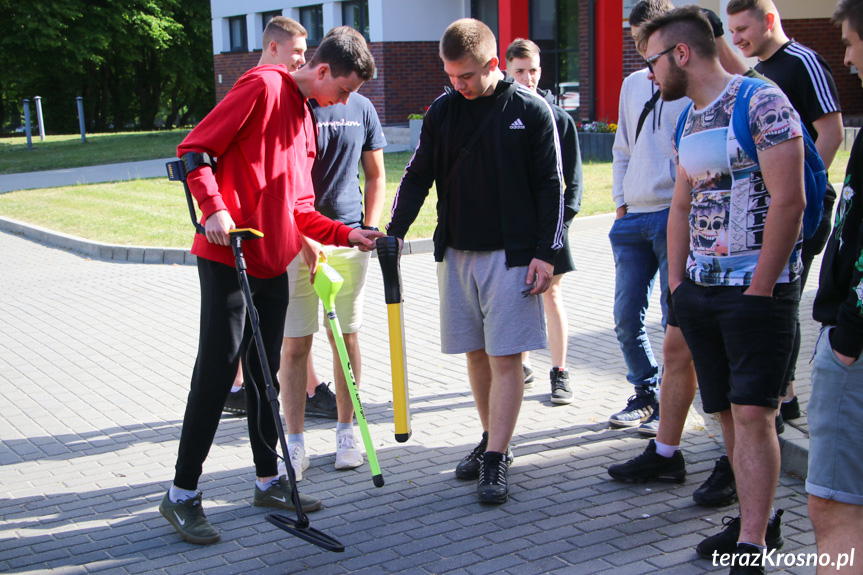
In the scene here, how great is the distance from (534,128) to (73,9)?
3698cm

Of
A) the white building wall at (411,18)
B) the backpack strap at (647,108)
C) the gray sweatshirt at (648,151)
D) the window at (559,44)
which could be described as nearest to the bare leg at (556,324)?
the gray sweatshirt at (648,151)

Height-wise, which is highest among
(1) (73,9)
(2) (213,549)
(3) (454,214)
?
(1) (73,9)

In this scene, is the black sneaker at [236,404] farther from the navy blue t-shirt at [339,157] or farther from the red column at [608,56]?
the red column at [608,56]

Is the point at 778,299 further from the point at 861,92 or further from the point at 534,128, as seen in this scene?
the point at 861,92

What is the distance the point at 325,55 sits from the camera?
13.2 ft

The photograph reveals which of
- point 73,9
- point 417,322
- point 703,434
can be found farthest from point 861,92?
point 73,9

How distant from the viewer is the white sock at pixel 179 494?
12.9ft

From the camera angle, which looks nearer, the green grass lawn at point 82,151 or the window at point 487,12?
the green grass lawn at point 82,151

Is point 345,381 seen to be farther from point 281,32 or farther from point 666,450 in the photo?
point 281,32

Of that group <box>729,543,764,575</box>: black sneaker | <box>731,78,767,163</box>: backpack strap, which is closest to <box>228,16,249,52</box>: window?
<box>731,78,767,163</box>: backpack strap

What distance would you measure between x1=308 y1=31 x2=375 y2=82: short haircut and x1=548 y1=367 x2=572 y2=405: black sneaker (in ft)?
8.26

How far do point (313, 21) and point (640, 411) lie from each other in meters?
24.1

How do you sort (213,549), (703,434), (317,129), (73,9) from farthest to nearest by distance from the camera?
(73,9), (703,434), (317,129), (213,549)

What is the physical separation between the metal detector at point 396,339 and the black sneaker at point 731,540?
1316 millimetres
